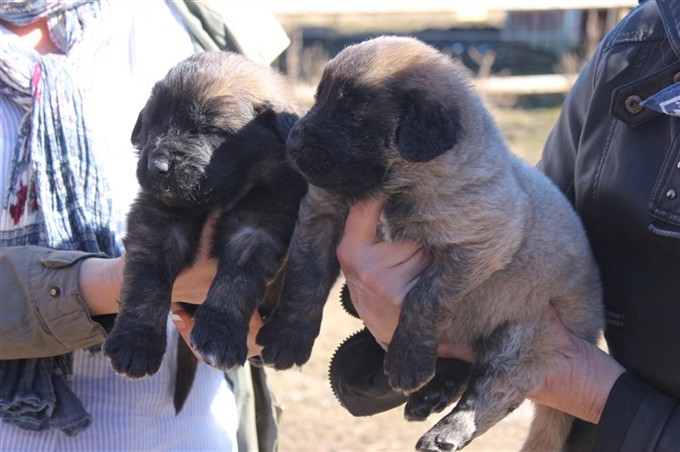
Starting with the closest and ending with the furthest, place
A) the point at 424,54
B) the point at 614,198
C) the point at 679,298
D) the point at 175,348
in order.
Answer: the point at 679,298 → the point at 614,198 → the point at 424,54 → the point at 175,348

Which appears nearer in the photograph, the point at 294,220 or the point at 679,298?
the point at 679,298

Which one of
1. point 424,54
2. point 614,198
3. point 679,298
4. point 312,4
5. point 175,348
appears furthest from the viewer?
point 312,4

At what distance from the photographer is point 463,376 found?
9.95ft

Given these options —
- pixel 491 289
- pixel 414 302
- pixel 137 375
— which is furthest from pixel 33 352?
pixel 491 289

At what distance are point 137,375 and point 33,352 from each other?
0.47 meters

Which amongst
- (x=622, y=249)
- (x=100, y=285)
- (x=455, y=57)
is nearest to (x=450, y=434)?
(x=622, y=249)

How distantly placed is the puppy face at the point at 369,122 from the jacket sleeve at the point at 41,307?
0.87 metres

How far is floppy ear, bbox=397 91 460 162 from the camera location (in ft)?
8.89

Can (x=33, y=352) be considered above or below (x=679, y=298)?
below

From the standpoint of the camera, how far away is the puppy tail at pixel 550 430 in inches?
120

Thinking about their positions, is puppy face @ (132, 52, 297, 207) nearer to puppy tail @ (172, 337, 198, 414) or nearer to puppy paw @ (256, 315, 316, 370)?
puppy paw @ (256, 315, 316, 370)

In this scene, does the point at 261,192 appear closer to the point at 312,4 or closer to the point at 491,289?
the point at 491,289

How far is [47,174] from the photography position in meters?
3.23

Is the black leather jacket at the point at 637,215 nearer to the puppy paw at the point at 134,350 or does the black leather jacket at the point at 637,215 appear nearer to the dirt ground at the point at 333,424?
the puppy paw at the point at 134,350
